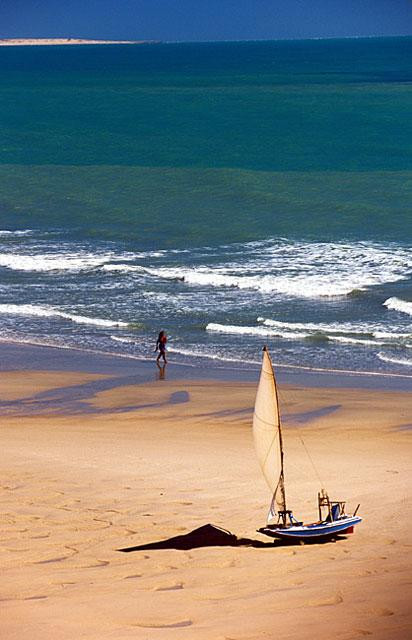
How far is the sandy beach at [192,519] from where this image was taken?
9.61 meters

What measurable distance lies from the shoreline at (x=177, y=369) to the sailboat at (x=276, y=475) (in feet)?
34.3

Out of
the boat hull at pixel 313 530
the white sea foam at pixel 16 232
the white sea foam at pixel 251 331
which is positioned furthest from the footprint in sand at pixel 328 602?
the white sea foam at pixel 16 232

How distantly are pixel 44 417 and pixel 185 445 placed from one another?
3.64 meters

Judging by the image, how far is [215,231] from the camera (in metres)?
42.1

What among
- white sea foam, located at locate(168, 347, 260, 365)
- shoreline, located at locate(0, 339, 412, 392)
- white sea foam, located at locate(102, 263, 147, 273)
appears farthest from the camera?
white sea foam, located at locate(102, 263, 147, 273)

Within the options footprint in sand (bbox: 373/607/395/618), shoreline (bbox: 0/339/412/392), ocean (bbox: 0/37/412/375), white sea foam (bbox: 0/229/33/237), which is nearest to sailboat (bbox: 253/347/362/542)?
footprint in sand (bbox: 373/607/395/618)

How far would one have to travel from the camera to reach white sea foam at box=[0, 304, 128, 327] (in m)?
28.4

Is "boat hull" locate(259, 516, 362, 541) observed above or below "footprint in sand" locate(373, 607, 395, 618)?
above

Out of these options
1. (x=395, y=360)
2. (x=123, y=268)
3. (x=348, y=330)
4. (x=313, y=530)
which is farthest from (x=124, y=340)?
(x=313, y=530)

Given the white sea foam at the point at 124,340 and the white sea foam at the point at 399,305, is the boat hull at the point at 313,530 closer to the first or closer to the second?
the white sea foam at the point at 124,340

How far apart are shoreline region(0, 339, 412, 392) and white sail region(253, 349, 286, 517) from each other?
1047 centimetres

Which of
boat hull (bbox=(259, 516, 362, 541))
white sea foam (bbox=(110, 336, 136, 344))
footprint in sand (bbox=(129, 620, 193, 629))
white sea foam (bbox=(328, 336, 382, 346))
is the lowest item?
footprint in sand (bbox=(129, 620, 193, 629))

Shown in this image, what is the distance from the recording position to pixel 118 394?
21.9 m

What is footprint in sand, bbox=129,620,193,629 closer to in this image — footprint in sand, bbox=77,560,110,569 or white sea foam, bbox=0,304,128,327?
footprint in sand, bbox=77,560,110,569
